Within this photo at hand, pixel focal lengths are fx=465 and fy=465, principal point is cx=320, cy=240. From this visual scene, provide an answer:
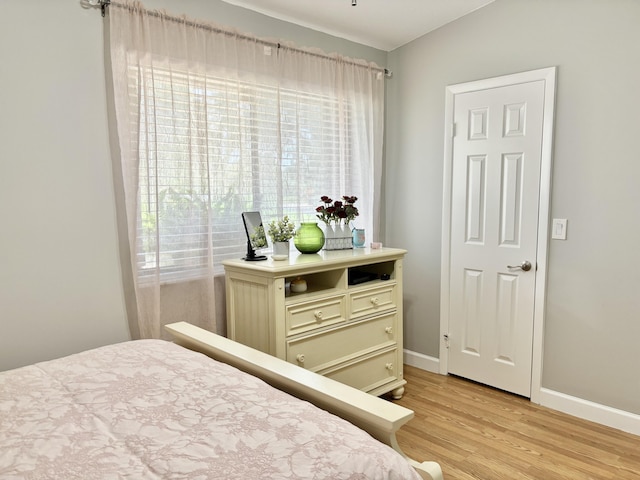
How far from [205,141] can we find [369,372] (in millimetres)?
1714

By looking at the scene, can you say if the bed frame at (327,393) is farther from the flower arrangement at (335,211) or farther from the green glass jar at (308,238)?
the flower arrangement at (335,211)

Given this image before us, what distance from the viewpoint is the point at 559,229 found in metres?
2.89

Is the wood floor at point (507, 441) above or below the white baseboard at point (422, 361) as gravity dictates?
below

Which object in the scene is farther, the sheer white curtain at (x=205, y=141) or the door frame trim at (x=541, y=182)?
the door frame trim at (x=541, y=182)

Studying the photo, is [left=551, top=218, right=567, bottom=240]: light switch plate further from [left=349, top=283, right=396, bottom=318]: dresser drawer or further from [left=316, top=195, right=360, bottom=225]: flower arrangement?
[left=316, top=195, right=360, bottom=225]: flower arrangement

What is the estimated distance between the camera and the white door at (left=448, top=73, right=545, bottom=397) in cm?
300

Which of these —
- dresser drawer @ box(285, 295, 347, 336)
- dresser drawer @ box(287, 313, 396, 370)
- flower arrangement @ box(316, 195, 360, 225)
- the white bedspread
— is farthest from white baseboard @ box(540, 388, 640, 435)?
the white bedspread

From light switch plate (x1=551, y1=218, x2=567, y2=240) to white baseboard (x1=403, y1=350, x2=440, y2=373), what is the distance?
1317mm

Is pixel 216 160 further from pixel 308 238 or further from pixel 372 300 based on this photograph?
pixel 372 300

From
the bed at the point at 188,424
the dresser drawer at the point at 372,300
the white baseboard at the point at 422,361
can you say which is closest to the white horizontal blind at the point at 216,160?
the dresser drawer at the point at 372,300

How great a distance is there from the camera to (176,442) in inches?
45.4

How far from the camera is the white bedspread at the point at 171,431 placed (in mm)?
1058

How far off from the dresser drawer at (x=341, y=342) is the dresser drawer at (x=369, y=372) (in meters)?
0.07

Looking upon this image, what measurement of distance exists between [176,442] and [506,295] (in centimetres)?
259
